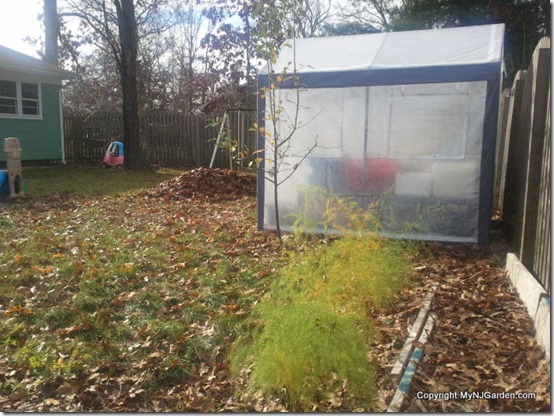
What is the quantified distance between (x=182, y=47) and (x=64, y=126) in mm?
18039

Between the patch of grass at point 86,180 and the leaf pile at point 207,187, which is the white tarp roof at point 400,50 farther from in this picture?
the patch of grass at point 86,180

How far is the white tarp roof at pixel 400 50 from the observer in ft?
20.1

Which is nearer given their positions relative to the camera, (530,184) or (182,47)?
(530,184)

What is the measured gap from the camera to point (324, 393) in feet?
8.98

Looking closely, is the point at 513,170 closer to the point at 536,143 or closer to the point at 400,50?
the point at 400,50

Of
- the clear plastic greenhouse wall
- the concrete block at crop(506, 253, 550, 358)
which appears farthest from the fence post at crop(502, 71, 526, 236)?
the concrete block at crop(506, 253, 550, 358)

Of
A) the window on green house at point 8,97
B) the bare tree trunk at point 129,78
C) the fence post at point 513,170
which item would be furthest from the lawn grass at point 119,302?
the window on green house at point 8,97

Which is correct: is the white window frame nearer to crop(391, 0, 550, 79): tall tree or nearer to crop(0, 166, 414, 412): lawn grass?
crop(0, 166, 414, 412): lawn grass

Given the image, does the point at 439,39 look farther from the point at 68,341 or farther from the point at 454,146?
the point at 68,341

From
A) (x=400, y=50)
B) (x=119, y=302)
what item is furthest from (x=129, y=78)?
Result: (x=119, y=302)

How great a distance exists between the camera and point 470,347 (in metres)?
3.43

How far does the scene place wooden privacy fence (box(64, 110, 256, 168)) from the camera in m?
18.0

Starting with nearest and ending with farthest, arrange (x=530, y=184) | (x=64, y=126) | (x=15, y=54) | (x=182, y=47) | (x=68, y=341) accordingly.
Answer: (x=68, y=341)
(x=530, y=184)
(x=15, y=54)
(x=64, y=126)
(x=182, y=47)

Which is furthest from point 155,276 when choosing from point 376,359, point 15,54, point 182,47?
point 182,47
